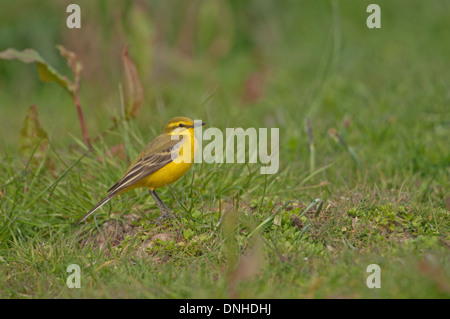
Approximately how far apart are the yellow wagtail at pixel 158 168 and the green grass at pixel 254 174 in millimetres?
172

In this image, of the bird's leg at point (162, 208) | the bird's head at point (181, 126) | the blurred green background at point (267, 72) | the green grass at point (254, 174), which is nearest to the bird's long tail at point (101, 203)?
the green grass at point (254, 174)

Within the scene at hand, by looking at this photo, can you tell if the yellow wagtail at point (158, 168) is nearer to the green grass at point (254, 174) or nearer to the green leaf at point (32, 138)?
the green grass at point (254, 174)

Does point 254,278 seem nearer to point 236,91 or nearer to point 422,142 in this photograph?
point 422,142

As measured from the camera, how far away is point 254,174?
5.29 meters

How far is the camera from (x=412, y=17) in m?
10.1

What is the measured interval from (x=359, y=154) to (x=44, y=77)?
338cm

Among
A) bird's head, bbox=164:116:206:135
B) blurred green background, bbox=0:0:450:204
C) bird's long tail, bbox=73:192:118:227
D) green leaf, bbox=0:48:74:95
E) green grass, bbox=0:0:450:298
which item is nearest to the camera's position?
green grass, bbox=0:0:450:298

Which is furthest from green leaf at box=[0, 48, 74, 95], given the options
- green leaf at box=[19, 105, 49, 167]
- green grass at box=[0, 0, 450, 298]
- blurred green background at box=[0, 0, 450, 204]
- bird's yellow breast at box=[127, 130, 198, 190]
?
bird's yellow breast at box=[127, 130, 198, 190]

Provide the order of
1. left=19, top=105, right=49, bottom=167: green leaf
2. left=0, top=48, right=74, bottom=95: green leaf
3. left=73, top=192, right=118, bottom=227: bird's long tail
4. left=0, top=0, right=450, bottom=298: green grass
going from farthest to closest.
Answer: left=19, top=105, right=49, bottom=167: green leaf, left=0, top=48, right=74, bottom=95: green leaf, left=73, top=192, right=118, bottom=227: bird's long tail, left=0, top=0, right=450, bottom=298: green grass

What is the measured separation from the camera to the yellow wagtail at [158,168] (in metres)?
4.93

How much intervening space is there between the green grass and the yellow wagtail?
6.8 inches

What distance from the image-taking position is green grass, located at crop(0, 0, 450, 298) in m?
4.04

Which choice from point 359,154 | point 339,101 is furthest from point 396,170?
point 339,101

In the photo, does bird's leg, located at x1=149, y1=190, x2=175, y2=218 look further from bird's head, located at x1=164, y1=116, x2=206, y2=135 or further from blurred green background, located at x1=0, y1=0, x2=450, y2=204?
blurred green background, located at x1=0, y1=0, x2=450, y2=204
